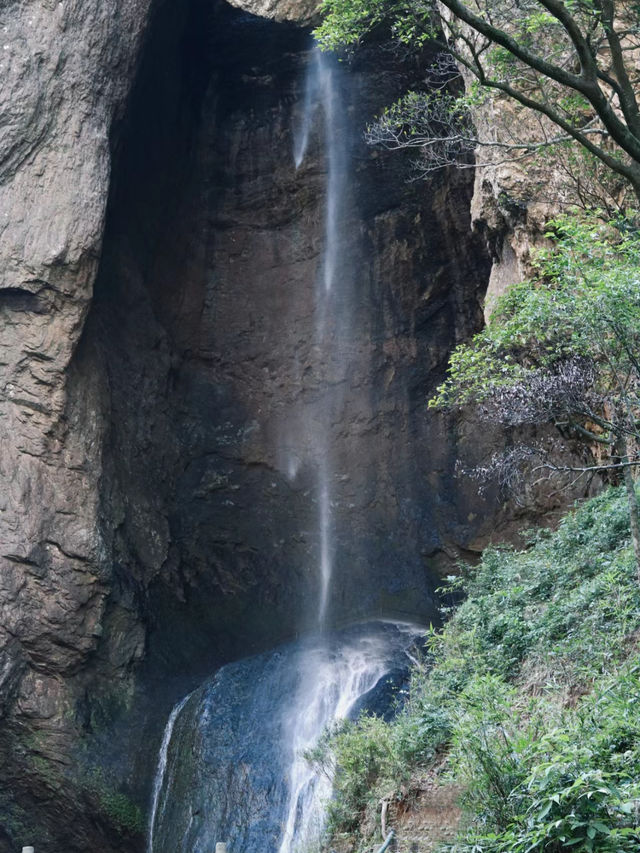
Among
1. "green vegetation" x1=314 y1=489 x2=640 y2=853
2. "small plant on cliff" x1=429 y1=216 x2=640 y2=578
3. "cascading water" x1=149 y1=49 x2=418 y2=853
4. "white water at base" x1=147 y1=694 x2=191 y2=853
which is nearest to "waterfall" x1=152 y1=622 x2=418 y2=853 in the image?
"cascading water" x1=149 y1=49 x2=418 y2=853

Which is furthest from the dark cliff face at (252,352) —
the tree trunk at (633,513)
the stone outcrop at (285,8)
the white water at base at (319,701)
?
the tree trunk at (633,513)

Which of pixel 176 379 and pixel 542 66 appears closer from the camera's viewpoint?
pixel 542 66

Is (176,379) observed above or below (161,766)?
above

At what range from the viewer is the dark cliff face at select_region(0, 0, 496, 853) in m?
18.2

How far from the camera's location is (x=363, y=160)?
2073 centimetres

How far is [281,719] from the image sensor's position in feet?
48.5

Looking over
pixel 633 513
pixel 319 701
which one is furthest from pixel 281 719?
pixel 633 513

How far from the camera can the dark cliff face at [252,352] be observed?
1822cm

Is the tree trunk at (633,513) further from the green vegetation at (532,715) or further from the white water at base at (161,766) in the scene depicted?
the white water at base at (161,766)

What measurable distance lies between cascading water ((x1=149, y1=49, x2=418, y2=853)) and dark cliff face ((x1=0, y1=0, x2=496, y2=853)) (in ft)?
0.95

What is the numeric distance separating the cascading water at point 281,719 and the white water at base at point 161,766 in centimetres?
2

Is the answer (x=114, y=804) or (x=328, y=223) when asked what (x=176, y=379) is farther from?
(x=114, y=804)

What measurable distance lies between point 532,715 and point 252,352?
1461cm

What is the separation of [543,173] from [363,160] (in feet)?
27.5
